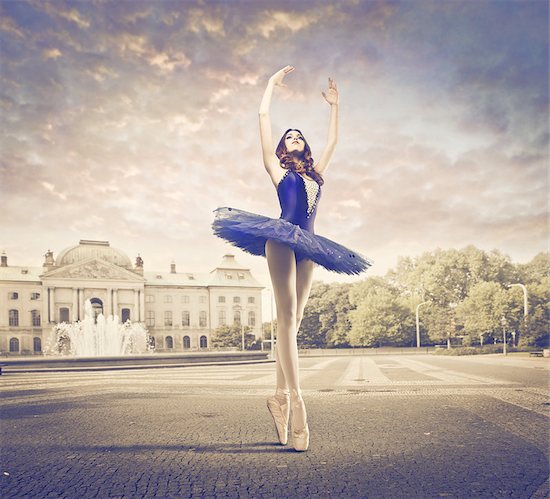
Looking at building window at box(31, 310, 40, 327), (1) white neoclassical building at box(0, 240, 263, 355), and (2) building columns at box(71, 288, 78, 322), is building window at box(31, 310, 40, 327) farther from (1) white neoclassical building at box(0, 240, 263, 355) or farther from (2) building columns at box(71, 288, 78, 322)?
(2) building columns at box(71, 288, 78, 322)

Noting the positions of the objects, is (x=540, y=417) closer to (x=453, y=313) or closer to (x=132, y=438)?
(x=132, y=438)

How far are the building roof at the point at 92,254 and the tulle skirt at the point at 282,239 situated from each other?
8242 cm

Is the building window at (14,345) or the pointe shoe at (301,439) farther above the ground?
the pointe shoe at (301,439)

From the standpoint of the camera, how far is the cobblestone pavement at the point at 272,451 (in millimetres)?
3604

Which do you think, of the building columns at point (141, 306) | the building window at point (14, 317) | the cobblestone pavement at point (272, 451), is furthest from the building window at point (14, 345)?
the cobblestone pavement at point (272, 451)

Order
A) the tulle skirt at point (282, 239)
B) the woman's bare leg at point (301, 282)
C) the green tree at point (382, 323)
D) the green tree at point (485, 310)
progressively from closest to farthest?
1. the tulle skirt at point (282, 239)
2. the woman's bare leg at point (301, 282)
3. the green tree at point (485, 310)
4. the green tree at point (382, 323)

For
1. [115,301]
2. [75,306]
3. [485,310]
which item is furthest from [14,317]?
[485,310]

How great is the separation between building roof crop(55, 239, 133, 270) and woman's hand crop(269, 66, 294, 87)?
82.4m

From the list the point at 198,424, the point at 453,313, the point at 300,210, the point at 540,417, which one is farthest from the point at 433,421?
the point at 453,313

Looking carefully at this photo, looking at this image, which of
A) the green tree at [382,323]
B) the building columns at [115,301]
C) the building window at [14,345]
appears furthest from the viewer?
the building columns at [115,301]

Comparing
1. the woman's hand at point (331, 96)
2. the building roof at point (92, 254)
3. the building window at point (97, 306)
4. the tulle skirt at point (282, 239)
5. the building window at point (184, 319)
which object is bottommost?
the building window at point (184, 319)

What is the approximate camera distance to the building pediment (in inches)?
3152

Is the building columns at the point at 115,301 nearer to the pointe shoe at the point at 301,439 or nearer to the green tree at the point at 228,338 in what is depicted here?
the green tree at the point at 228,338

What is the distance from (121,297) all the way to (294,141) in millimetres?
84359
